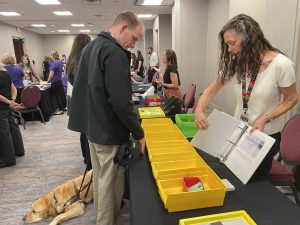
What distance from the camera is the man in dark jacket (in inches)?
48.6

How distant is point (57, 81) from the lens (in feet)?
18.3

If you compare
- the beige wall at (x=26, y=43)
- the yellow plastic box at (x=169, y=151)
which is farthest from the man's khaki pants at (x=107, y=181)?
the beige wall at (x=26, y=43)

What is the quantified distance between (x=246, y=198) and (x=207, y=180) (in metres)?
0.16

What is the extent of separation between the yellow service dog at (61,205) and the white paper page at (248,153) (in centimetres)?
132

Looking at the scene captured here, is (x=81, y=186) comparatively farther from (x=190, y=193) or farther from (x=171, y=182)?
(x=190, y=193)

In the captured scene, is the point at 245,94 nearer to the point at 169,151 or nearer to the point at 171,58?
the point at 169,151

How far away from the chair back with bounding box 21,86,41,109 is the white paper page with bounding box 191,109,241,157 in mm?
3773

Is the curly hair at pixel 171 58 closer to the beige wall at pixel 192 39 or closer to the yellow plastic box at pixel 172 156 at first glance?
the beige wall at pixel 192 39

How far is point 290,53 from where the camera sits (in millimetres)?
2008

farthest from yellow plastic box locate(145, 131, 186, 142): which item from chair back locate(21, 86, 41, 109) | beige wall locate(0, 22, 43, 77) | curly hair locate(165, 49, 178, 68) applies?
beige wall locate(0, 22, 43, 77)

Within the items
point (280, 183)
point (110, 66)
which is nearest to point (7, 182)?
point (110, 66)

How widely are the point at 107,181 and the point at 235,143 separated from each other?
0.75m

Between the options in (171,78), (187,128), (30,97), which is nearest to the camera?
(187,128)

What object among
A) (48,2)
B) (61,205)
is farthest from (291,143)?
(48,2)
